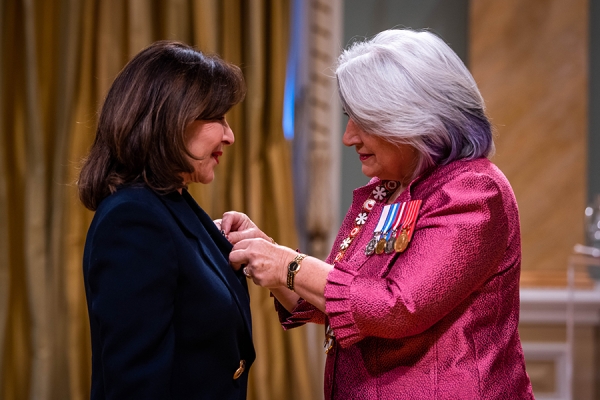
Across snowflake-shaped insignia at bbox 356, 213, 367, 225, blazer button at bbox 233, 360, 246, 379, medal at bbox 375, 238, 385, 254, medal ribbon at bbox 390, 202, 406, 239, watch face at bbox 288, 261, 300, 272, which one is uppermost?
medal ribbon at bbox 390, 202, 406, 239

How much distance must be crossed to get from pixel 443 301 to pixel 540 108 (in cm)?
217

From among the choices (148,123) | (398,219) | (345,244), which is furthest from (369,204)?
(148,123)

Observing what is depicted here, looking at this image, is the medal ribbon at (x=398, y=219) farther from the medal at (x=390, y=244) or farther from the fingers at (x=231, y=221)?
the fingers at (x=231, y=221)

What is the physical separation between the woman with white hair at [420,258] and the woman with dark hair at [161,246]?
0.59 feet

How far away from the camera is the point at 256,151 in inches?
128

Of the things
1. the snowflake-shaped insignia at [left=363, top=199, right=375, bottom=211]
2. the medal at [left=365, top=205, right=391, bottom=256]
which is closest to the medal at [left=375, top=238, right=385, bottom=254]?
the medal at [left=365, top=205, right=391, bottom=256]

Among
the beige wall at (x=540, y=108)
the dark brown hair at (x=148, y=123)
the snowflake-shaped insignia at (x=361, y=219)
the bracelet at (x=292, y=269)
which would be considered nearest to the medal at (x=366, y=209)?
the snowflake-shaped insignia at (x=361, y=219)

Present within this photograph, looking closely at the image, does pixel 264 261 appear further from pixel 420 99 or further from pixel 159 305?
pixel 420 99

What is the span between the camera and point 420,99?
5.43 feet

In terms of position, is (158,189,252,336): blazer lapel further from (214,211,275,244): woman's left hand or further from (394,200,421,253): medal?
(394,200,421,253): medal

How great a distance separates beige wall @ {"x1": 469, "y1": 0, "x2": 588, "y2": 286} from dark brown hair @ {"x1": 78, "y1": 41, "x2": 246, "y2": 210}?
2173mm

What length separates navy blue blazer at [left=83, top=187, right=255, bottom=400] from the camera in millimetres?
1362

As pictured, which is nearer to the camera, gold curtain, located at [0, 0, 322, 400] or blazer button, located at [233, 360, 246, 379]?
blazer button, located at [233, 360, 246, 379]

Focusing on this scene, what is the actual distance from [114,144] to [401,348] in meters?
0.81
